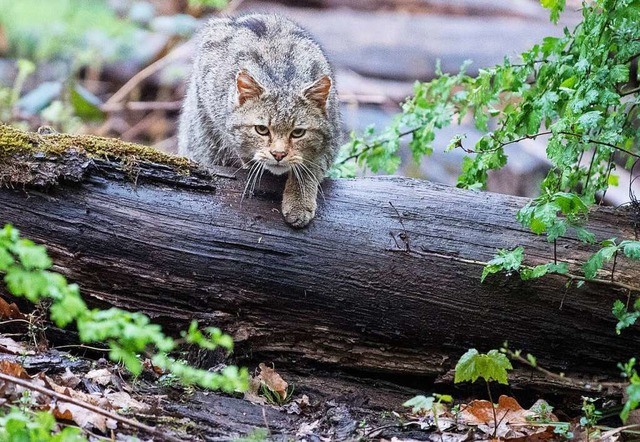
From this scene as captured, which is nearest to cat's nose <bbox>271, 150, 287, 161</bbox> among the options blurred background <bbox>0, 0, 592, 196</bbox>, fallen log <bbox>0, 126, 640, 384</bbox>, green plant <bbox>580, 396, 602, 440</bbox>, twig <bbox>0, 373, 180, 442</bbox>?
fallen log <bbox>0, 126, 640, 384</bbox>

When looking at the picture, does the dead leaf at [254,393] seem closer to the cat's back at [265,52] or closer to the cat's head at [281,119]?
the cat's head at [281,119]

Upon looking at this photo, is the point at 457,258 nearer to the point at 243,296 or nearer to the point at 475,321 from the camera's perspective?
the point at 475,321

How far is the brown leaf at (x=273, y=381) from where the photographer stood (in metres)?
4.13

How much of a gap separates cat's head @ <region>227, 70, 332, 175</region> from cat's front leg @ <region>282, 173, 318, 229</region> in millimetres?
286

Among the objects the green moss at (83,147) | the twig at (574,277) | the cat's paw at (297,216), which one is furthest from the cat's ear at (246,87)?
the twig at (574,277)

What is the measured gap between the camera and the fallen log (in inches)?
159

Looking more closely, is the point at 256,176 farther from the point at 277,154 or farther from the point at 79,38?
the point at 79,38

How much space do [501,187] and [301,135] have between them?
5375mm

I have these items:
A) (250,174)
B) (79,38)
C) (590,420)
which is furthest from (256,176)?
(79,38)

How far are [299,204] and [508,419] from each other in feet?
4.98

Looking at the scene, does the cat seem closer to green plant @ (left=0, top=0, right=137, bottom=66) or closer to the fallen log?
the fallen log

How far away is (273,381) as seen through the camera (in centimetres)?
417

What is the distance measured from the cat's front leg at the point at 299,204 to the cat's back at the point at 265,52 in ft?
2.45

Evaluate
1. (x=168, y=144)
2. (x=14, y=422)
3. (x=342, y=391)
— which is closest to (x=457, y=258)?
(x=342, y=391)
